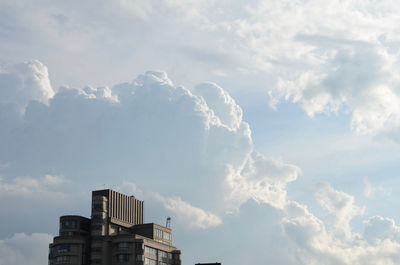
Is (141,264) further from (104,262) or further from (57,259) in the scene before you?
(57,259)

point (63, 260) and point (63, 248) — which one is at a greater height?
point (63, 248)

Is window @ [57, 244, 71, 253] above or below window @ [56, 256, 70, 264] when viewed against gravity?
above

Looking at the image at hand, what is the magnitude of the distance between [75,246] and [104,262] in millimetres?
10859

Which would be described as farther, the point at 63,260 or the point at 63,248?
the point at 63,248

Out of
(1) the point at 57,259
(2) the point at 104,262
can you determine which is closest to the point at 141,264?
(2) the point at 104,262

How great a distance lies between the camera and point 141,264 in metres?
200

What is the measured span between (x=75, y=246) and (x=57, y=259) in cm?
749

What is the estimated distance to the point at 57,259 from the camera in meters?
199

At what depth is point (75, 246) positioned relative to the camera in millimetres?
198125

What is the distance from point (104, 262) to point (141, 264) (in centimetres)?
1215

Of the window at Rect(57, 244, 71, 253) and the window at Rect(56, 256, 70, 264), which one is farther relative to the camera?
the window at Rect(57, 244, 71, 253)

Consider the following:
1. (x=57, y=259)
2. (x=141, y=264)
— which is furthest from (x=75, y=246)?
(x=141, y=264)

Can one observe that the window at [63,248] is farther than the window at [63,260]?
Yes

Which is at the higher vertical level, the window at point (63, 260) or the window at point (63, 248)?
the window at point (63, 248)
